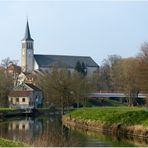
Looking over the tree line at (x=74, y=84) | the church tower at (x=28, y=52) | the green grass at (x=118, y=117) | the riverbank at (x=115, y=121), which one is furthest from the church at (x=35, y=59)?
the green grass at (x=118, y=117)

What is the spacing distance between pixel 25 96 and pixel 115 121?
1784 inches

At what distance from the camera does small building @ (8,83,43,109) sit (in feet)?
274

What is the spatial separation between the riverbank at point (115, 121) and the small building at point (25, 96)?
110 feet

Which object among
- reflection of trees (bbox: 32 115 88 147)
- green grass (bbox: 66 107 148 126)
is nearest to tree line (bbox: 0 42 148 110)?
green grass (bbox: 66 107 148 126)

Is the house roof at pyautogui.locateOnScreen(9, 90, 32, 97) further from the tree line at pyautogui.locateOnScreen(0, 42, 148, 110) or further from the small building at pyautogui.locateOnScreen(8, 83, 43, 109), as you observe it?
the tree line at pyautogui.locateOnScreen(0, 42, 148, 110)

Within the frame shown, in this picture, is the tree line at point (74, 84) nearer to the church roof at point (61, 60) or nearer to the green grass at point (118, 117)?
the green grass at point (118, 117)

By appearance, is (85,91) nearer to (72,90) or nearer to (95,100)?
(72,90)

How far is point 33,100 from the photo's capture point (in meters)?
86.9

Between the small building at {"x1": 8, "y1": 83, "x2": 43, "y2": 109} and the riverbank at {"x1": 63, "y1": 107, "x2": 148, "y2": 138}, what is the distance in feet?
110

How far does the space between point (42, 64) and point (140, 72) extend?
95589 millimetres

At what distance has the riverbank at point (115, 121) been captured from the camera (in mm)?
37875

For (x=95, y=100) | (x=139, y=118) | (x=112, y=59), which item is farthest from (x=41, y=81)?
(x=139, y=118)

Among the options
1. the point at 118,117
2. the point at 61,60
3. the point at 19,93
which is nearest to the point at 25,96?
the point at 19,93

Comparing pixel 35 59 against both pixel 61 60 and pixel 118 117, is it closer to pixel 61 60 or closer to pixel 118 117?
pixel 61 60
